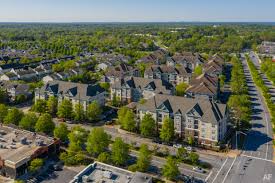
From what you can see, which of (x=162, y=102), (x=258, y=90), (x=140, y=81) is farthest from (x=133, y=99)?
(x=258, y=90)

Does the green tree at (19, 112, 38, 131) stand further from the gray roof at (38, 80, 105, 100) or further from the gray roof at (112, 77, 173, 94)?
the gray roof at (112, 77, 173, 94)


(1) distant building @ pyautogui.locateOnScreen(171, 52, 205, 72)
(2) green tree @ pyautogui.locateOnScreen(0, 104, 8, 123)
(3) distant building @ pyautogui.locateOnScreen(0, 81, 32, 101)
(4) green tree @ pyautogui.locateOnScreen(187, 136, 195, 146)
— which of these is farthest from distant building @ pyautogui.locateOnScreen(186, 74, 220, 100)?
(3) distant building @ pyautogui.locateOnScreen(0, 81, 32, 101)

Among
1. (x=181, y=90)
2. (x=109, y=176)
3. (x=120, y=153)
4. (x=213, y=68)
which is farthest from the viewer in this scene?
(x=213, y=68)

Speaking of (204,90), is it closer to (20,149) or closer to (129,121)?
(129,121)

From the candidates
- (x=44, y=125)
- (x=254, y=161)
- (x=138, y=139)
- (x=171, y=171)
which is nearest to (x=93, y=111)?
(x=44, y=125)

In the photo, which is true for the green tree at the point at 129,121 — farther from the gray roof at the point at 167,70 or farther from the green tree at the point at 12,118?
the gray roof at the point at 167,70

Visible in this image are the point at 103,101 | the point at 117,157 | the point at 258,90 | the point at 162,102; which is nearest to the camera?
the point at 117,157

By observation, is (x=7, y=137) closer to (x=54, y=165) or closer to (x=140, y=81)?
(x=54, y=165)
